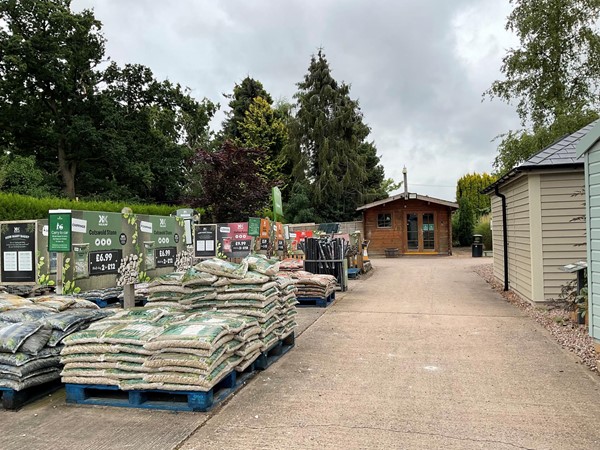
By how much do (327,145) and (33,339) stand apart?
30.0 m

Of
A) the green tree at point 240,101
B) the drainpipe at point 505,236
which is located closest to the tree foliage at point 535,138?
the drainpipe at point 505,236

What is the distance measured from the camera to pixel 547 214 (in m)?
9.17

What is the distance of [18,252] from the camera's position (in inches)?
310

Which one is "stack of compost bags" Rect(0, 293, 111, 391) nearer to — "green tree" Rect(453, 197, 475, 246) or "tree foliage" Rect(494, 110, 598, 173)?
"tree foliage" Rect(494, 110, 598, 173)

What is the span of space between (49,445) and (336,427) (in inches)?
85.0

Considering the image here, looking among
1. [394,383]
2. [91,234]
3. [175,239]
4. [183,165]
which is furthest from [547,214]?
[183,165]

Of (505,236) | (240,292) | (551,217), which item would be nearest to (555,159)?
(551,217)

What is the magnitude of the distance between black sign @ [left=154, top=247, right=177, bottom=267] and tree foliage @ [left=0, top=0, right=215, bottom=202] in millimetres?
19052

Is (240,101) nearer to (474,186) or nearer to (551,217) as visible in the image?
(474,186)

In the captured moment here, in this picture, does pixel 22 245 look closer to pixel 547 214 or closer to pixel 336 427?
pixel 336 427

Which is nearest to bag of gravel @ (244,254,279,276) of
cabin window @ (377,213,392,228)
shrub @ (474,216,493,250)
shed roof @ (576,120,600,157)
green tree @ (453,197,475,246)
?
shed roof @ (576,120,600,157)

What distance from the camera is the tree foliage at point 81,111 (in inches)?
952

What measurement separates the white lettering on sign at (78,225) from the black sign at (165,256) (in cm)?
151

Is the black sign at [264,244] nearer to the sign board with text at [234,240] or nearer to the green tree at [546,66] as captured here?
the sign board with text at [234,240]
